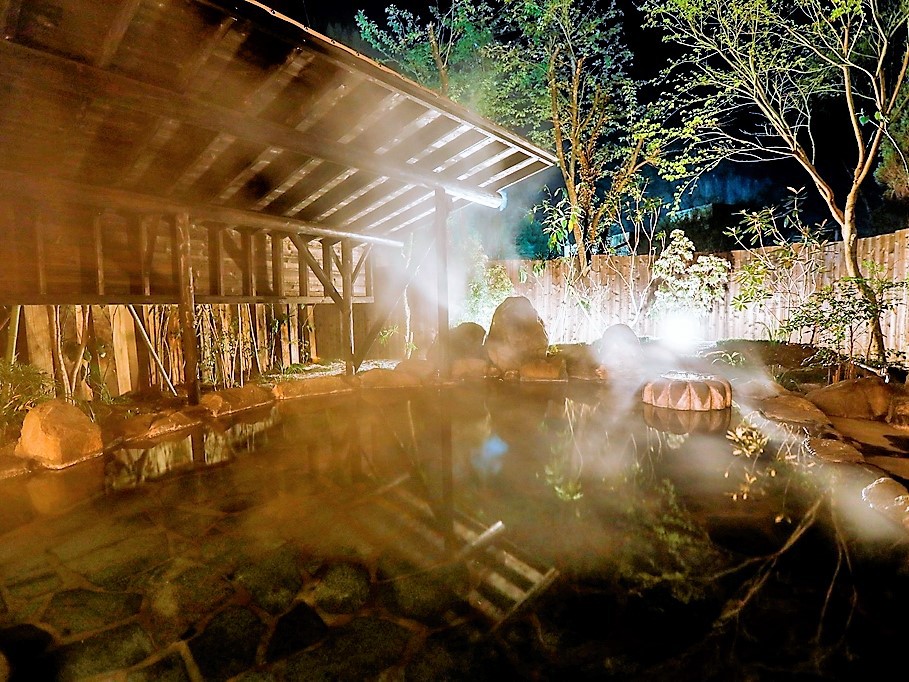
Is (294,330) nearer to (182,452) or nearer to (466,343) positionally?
(466,343)

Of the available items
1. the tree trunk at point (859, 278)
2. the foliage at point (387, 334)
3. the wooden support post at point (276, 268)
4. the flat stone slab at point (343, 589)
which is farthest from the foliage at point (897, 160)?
the flat stone slab at point (343, 589)

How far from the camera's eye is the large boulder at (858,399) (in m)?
5.86

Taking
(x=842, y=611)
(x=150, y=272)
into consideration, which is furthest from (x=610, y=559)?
(x=150, y=272)

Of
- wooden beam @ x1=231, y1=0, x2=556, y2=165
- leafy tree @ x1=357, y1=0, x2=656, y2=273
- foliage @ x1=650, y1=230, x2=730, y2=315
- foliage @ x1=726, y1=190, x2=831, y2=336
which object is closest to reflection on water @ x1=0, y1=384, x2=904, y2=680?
wooden beam @ x1=231, y1=0, x2=556, y2=165

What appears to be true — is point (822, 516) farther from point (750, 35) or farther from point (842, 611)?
point (750, 35)

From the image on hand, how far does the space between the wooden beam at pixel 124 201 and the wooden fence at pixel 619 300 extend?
261 inches

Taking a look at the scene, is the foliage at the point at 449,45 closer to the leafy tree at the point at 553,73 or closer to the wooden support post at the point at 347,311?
the leafy tree at the point at 553,73

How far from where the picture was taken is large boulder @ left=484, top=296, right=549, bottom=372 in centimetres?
994

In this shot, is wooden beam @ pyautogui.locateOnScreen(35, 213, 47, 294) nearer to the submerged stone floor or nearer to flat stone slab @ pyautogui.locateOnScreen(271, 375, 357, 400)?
flat stone slab @ pyautogui.locateOnScreen(271, 375, 357, 400)

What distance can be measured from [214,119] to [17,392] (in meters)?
4.21

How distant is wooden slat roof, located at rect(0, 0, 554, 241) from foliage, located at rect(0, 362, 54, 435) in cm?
210

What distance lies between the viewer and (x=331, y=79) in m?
4.59

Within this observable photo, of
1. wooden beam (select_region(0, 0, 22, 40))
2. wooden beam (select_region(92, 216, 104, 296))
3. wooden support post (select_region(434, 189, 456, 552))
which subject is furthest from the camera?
wooden beam (select_region(92, 216, 104, 296))

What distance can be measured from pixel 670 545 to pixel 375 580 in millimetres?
1967
